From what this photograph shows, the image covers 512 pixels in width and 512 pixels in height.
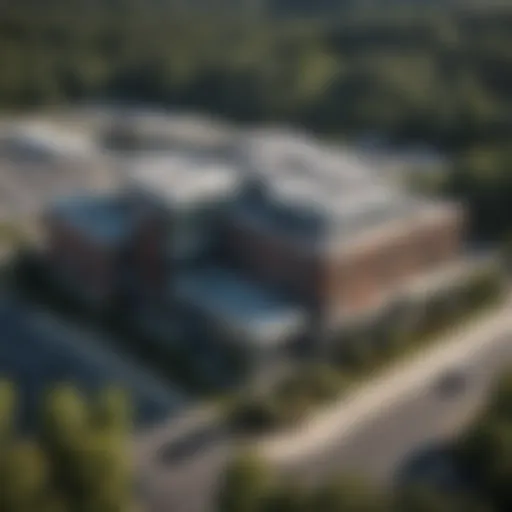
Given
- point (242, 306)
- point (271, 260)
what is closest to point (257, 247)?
point (271, 260)

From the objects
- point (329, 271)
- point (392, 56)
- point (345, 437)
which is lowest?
point (345, 437)

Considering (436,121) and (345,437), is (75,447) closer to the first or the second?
(345,437)

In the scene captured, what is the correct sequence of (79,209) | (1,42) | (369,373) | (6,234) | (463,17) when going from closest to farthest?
(369,373), (79,209), (6,234), (463,17), (1,42)

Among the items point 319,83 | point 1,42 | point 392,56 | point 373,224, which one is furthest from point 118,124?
point 373,224

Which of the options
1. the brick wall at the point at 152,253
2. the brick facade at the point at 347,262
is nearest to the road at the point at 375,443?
the brick facade at the point at 347,262

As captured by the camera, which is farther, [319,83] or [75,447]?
[319,83]

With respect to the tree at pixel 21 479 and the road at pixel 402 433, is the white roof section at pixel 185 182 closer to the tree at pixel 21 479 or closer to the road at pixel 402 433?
the road at pixel 402 433
